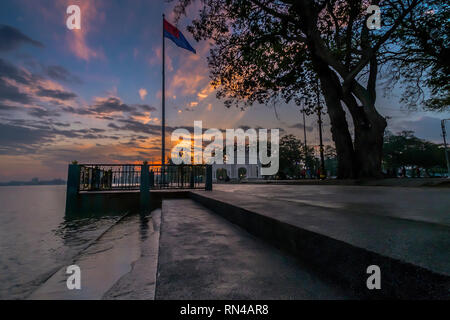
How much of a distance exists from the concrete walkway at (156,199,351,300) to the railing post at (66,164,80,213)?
9.70 meters

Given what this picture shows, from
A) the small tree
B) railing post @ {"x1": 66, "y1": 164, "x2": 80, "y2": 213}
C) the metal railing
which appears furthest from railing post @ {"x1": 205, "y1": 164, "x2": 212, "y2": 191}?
the small tree

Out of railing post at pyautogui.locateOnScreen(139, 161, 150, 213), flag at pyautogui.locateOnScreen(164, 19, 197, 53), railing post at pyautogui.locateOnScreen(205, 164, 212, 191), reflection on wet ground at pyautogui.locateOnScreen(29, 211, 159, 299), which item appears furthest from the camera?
flag at pyautogui.locateOnScreen(164, 19, 197, 53)

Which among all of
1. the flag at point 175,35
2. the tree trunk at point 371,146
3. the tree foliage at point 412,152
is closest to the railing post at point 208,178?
the tree trunk at point 371,146

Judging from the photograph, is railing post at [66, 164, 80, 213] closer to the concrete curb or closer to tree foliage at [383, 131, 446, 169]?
the concrete curb

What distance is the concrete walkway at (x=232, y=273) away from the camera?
1405 mm

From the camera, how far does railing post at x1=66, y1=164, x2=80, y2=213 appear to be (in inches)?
401

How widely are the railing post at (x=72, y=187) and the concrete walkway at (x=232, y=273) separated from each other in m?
9.70

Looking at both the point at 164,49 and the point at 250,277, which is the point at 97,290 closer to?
the point at 250,277

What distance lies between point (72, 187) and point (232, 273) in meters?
10.9

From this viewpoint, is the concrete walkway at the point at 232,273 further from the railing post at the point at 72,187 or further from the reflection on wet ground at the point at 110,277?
the railing post at the point at 72,187

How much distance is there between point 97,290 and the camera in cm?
216

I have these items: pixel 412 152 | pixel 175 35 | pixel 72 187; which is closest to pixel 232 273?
pixel 72 187

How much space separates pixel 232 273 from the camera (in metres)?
1.73

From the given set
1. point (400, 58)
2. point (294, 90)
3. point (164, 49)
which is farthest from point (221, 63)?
point (400, 58)
